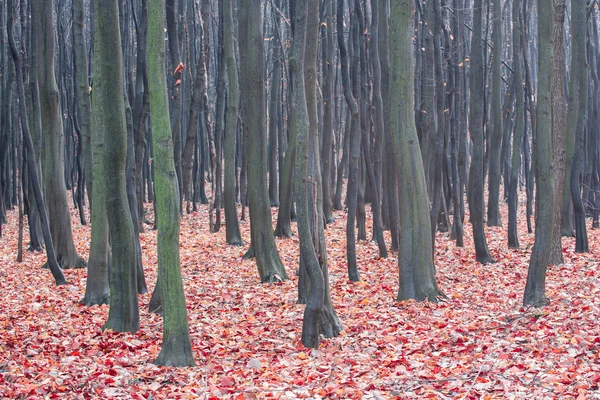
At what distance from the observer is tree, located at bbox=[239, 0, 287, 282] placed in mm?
11273

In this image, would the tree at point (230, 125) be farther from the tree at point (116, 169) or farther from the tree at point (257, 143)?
the tree at point (116, 169)

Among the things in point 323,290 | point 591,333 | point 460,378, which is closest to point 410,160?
point 323,290

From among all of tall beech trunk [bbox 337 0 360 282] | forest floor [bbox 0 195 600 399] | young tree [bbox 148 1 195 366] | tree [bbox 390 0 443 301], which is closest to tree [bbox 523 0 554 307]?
forest floor [bbox 0 195 600 399]

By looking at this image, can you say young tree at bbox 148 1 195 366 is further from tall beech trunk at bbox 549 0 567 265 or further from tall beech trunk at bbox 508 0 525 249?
tall beech trunk at bbox 508 0 525 249

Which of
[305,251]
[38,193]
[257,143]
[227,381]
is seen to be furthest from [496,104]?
[227,381]

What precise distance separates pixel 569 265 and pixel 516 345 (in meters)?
5.83

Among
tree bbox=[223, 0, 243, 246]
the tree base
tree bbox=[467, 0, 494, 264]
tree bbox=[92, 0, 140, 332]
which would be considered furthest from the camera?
tree bbox=[223, 0, 243, 246]

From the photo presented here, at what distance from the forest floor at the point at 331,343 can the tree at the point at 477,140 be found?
0.85 meters

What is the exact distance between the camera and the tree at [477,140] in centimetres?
1283

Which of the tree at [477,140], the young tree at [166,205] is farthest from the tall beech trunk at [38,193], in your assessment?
the tree at [477,140]

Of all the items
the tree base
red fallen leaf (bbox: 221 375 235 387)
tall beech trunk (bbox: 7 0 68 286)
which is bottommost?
the tree base

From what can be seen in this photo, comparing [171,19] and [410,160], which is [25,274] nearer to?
[171,19]

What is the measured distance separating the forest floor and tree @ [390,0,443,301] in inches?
15.6

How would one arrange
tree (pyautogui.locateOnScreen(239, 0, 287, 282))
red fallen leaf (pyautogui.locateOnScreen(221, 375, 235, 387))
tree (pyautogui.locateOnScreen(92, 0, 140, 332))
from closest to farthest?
red fallen leaf (pyautogui.locateOnScreen(221, 375, 235, 387)) < tree (pyautogui.locateOnScreen(92, 0, 140, 332)) < tree (pyautogui.locateOnScreen(239, 0, 287, 282))
